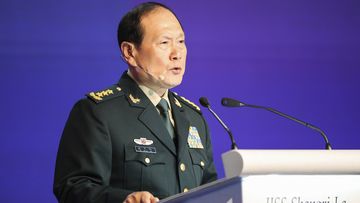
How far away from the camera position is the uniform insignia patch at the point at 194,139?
2467mm

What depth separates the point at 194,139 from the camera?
98.3 inches

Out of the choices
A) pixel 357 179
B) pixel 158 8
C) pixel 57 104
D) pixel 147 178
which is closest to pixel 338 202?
pixel 357 179

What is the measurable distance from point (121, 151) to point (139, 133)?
0.35ft

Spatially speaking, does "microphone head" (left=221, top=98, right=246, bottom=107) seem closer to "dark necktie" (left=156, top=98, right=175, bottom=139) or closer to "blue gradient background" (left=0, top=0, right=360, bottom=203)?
"dark necktie" (left=156, top=98, right=175, bottom=139)

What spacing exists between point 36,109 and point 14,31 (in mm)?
367

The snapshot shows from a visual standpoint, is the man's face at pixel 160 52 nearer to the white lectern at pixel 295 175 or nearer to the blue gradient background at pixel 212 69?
the white lectern at pixel 295 175

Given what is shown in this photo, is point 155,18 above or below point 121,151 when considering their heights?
above

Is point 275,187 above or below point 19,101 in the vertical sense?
below

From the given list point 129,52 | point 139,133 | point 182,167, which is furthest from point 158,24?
point 182,167

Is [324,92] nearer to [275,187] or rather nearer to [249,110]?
[249,110]

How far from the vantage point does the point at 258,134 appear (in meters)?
3.56

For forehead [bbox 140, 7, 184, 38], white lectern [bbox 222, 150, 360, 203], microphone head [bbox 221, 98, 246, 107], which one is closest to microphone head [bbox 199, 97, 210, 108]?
microphone head [bbox 221, 98, 246, 107]

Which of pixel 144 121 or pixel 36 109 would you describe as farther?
pixel 36 109

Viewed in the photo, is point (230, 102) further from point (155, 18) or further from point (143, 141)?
point (155, 18)
